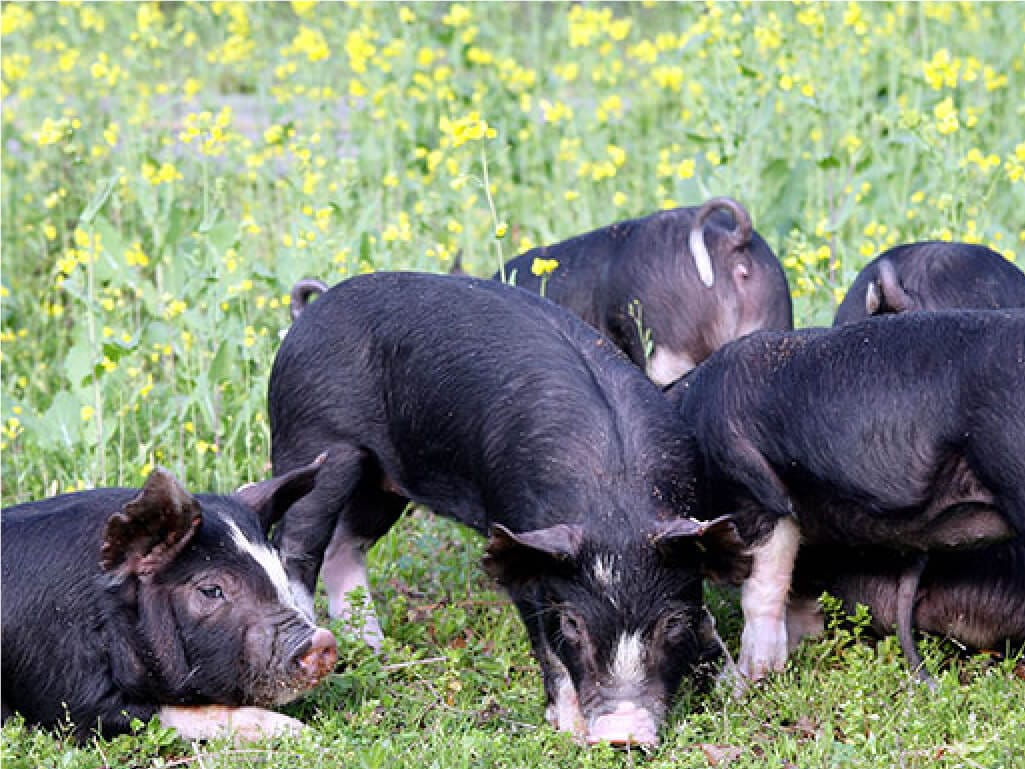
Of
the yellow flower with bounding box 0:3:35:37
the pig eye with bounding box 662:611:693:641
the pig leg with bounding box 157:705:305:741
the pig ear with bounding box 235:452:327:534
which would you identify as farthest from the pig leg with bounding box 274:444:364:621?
the yellow flower with bounding box 0:3:35:37

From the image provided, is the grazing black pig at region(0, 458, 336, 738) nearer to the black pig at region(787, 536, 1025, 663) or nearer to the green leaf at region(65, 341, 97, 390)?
the black pig at region(787, 536, 1025, 663)

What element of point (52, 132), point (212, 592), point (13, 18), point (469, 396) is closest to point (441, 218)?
point (13, 18)

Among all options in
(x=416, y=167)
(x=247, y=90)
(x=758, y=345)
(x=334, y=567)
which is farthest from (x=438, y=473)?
(x=247, y=90)

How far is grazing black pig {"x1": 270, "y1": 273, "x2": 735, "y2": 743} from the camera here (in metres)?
4.66

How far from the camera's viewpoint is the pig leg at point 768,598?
5.33 meters

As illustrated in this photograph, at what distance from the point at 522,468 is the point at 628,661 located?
2.24ft

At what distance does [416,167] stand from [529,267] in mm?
2693

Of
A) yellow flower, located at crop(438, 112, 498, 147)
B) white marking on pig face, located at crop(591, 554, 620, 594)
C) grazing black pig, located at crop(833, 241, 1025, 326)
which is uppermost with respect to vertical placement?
yellow flower, located at crop(438, 112, 498, 147)

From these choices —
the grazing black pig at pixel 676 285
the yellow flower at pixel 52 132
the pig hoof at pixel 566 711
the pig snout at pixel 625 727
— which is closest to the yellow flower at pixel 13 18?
the yellow flower at pixel 52 132

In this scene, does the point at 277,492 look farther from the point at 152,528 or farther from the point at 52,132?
the point at 52,132

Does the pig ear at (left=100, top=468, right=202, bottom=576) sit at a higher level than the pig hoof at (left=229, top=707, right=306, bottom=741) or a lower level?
higher

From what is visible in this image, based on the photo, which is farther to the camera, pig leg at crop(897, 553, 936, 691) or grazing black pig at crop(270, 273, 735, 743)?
pig leg at crop(897, 553, 936, 691)

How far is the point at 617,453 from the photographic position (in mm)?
4891

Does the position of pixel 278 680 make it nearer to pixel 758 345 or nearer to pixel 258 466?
pixel 758 345
